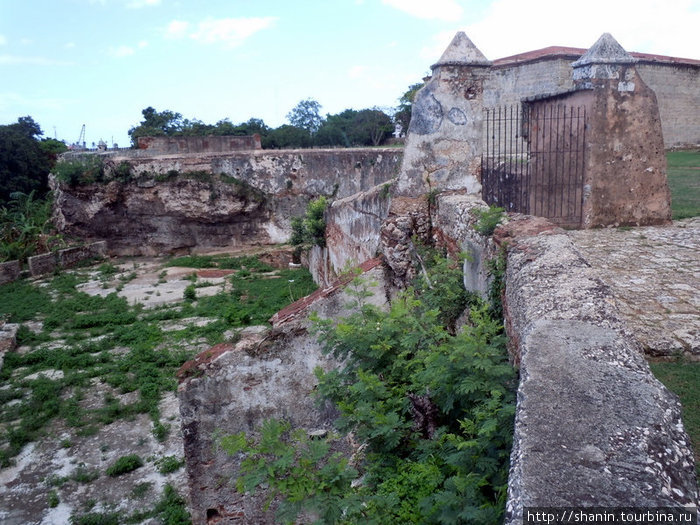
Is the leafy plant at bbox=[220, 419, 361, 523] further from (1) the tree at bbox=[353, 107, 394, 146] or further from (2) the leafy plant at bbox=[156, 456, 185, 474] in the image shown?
(1) the tree at bbox=[353, 107, 394, 146]

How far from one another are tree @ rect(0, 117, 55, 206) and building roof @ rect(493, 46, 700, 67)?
2095 cm

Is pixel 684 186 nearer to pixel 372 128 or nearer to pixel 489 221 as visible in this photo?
pixel 489 221

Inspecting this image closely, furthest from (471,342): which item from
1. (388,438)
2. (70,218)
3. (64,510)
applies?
(70,218)

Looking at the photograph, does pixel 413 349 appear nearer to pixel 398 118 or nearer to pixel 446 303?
pixel 446 303

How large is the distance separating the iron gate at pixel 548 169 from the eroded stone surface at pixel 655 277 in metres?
0.70

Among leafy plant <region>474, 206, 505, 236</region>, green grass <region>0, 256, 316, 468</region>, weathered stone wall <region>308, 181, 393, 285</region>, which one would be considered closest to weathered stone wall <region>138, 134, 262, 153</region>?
green grass <region>0, 256, 316, 468</region>

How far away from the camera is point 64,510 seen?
5.81 m

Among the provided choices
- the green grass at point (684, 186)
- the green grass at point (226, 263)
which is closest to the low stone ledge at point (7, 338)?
the green grass at point (226, 263)

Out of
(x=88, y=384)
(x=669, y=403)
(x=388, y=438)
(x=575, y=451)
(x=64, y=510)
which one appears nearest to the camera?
(x=575, y=451)

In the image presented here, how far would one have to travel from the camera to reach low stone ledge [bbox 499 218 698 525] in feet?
5.32

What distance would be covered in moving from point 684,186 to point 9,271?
17.6 metres

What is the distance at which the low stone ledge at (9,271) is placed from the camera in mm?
15977

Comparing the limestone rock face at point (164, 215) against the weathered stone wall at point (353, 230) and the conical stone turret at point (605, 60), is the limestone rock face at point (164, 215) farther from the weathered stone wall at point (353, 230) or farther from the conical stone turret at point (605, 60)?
the conical stone turret at point (605, 60)

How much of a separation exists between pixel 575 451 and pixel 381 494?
1.48 m
